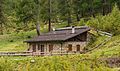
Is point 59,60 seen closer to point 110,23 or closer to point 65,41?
point 65,41

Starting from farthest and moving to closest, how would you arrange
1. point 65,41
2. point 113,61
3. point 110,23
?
point 110,23
point 65,41
point 113,61

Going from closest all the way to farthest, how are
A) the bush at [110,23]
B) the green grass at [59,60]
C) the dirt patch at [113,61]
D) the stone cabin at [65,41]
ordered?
the green grass at [59,60], the dirt patch at [113,61], the stone cabin at [65,41], the bush at [110,23]

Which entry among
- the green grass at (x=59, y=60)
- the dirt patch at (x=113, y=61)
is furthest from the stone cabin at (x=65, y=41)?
the dirt patch at (x=113, y=61)

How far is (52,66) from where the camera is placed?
55.9 feet

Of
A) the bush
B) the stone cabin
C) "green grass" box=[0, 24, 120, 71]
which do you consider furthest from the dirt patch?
the bush

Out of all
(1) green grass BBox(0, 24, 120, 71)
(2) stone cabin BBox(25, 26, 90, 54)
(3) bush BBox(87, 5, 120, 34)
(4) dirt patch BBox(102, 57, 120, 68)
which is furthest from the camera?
(3) bush BBox(87, 5, 120, 34)

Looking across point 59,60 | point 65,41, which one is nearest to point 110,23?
point 65,41

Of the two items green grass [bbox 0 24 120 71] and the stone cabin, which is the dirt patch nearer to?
green grass [bbox 0 24 120 71]

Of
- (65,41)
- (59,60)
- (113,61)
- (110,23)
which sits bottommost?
(65,41)

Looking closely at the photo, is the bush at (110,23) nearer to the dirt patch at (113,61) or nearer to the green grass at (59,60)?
the green grass at (59,60)

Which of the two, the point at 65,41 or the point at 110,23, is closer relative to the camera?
the point at 65,41

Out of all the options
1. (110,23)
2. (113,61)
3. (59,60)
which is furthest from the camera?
(110,23)

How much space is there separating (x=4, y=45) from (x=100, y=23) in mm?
17082

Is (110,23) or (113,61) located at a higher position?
(113,61)
